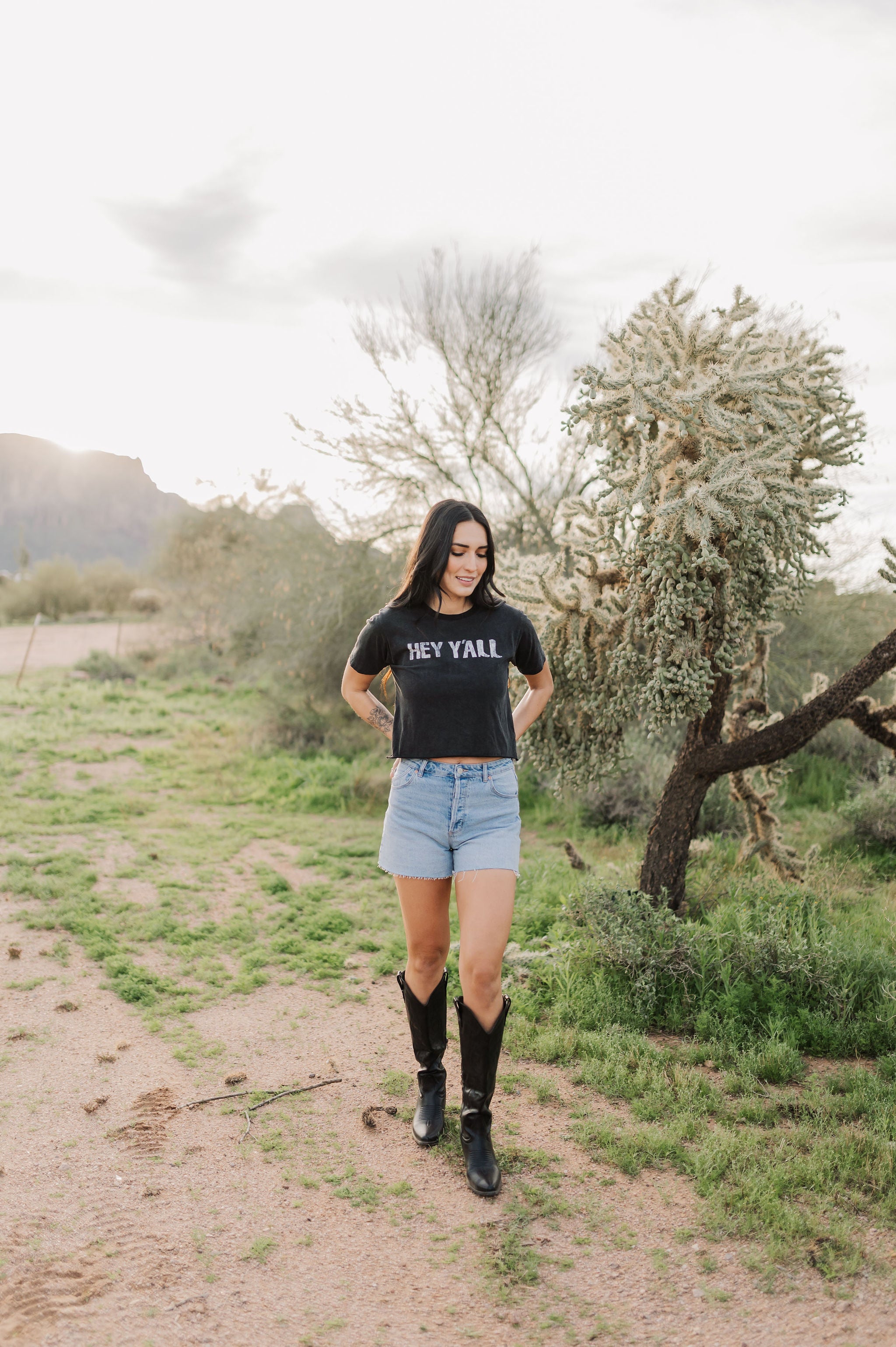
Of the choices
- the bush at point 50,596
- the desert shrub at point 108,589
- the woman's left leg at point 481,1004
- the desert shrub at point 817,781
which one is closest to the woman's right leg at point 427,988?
the woman's left leg at point 481,1004

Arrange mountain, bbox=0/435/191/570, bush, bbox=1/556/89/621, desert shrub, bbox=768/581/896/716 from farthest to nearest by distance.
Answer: mountain, bbox=0/435/191/570 < bush, bbox=1/556/89/621 < desert shrub, bbox=768/581/896/716

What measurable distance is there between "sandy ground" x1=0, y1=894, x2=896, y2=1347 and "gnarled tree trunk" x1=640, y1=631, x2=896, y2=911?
1566 millimetres

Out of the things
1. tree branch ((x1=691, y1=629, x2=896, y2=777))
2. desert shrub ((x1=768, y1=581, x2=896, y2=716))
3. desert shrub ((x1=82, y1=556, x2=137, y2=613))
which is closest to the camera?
tree branch ((x1=691, y1=629, x2=896, y2=777))

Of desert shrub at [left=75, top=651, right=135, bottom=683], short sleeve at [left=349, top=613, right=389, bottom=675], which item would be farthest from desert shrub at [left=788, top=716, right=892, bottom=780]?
desert shrub at [left=75, top=651, right=135, bottom=683]

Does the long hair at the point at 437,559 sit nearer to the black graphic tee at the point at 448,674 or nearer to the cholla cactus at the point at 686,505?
the black graphic tee at the point at 448,674

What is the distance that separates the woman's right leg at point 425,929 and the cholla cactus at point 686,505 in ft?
5.46

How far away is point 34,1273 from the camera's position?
255 centimetres

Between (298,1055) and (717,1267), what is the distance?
78.5 inches

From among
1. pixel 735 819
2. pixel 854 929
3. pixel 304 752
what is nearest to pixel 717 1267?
pixel 854 929

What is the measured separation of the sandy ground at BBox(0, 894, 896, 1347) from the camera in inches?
94.5

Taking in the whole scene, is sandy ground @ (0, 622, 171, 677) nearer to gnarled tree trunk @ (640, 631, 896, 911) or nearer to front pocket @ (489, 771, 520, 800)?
gnarled tree trunk @ (640, 631, 896, 911)

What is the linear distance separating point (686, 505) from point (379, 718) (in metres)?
1.65

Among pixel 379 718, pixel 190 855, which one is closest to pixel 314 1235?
pixel 379 718

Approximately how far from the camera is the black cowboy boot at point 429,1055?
3.30 m
